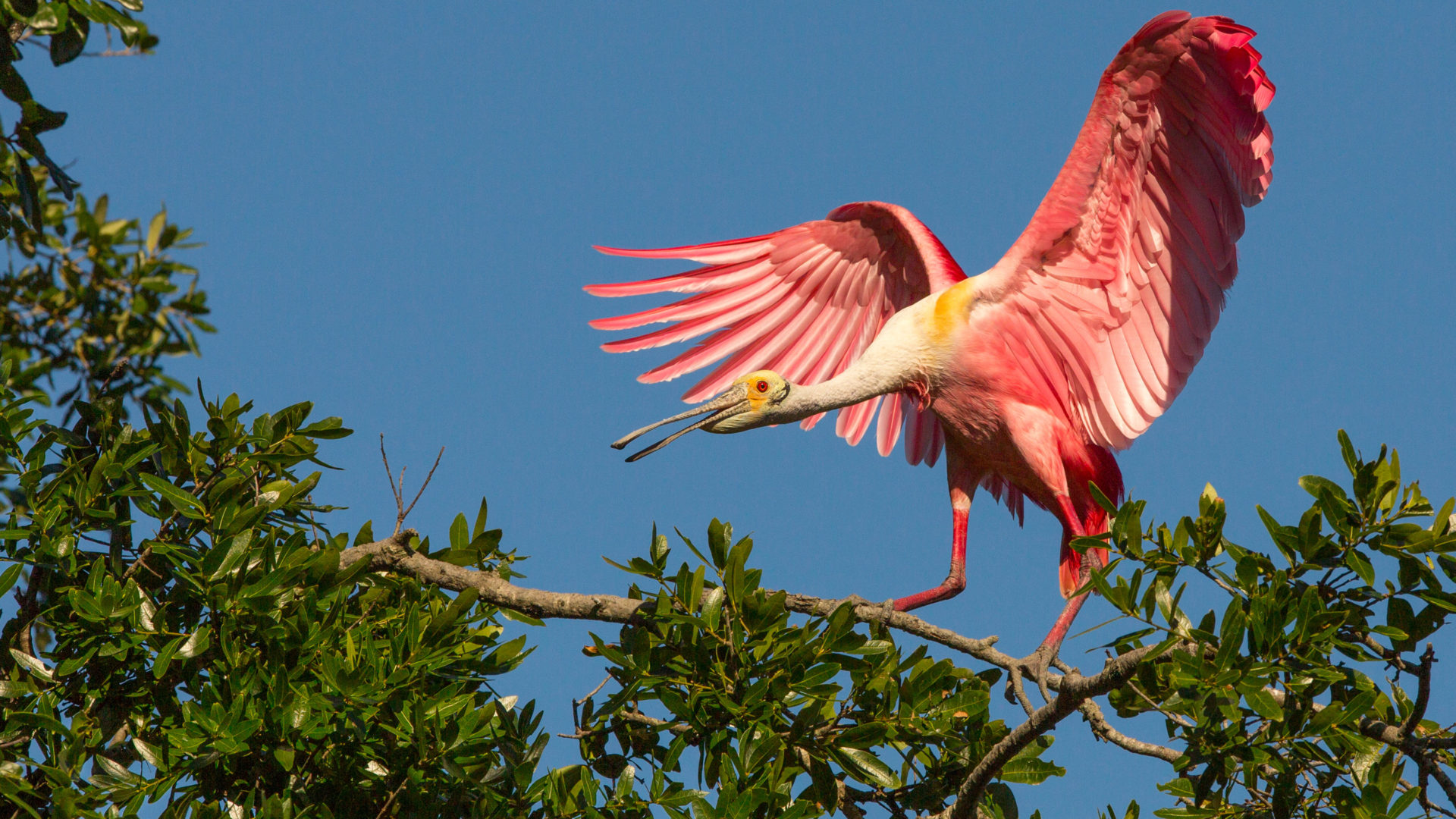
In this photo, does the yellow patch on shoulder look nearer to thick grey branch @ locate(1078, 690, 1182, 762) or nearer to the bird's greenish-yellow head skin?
the bird's greenish-yellow head skin

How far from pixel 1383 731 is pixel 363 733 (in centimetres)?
→ 273

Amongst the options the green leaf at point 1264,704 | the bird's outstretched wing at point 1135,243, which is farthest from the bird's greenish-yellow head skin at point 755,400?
the green leaf at point 1264,704

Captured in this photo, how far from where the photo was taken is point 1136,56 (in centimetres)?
594

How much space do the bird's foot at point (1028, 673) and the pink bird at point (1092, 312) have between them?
30.3 inches

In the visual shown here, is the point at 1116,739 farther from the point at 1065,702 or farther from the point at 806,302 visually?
the point at 806,302

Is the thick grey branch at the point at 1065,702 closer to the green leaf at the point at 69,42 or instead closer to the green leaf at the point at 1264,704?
the green leaf at the point at 1264,704

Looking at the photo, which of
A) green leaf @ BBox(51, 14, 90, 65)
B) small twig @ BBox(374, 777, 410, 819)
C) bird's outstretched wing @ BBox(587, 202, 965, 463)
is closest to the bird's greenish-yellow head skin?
bird's outstretched wing @ BBox(587, 202, 965, 463)

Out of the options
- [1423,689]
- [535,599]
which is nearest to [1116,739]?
[1423,689]

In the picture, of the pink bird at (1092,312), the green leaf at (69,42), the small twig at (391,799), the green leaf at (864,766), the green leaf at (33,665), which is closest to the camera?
the small twig at (391,799)

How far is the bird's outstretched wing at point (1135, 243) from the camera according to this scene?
5961 mm

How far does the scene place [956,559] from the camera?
650 centimetres

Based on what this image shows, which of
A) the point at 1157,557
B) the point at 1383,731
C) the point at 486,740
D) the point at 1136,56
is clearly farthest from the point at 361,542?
the point at 1136,56

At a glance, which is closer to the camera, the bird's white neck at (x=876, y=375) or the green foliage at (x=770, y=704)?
the green foliage at (x=770, y=704)

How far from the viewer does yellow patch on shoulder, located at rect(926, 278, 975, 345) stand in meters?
6.43
